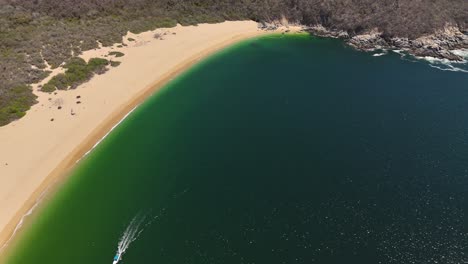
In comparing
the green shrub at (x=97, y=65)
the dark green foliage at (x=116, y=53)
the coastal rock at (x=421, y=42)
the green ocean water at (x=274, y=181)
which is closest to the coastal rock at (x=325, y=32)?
the coastal rock at (x=421, y=42)

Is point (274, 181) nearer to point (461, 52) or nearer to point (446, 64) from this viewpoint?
point (446, 64)

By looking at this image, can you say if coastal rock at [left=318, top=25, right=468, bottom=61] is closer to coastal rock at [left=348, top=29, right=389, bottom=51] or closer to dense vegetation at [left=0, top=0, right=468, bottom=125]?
coastal rock at [left=348, top=29, right=389, bottom=51]

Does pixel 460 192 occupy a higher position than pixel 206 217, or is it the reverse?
pixel 206 217

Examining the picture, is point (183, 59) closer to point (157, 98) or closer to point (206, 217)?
point (157, 98)

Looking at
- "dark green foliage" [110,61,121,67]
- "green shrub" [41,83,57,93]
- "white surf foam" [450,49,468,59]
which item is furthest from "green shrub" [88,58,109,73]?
"white surf foam" [450,49,468,59]

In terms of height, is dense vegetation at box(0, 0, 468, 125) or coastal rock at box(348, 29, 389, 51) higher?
dense vegetation at box(0, 0, 468, 125)

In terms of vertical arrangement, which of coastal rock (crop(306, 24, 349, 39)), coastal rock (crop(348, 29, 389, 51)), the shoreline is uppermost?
the shoreline

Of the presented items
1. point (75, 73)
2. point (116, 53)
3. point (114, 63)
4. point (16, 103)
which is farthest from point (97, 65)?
point (16, 103)

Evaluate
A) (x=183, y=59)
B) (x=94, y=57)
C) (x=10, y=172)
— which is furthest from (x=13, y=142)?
(x=183, y=59)
